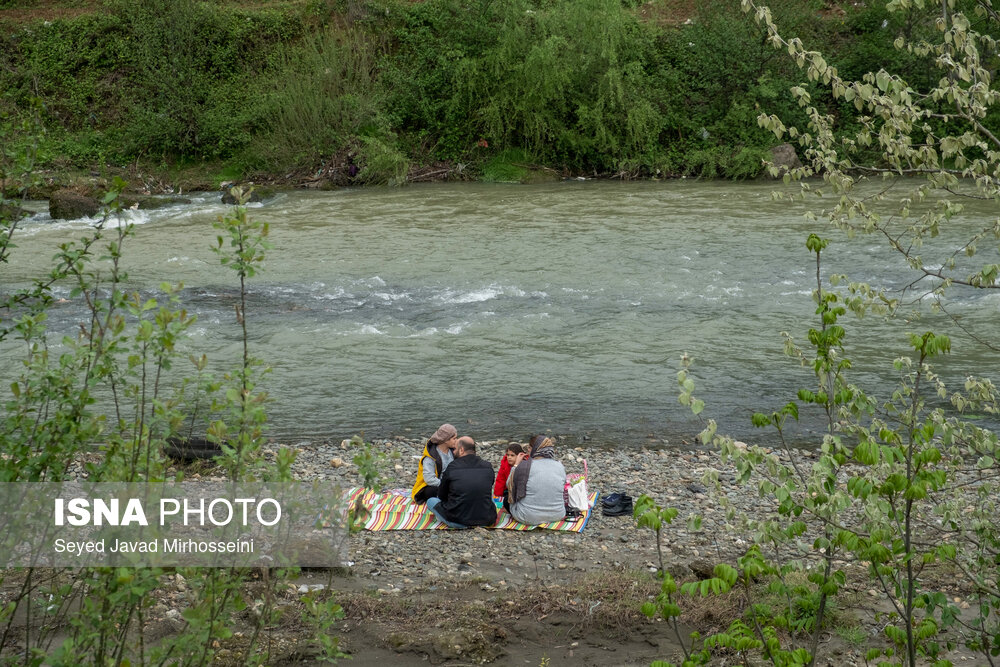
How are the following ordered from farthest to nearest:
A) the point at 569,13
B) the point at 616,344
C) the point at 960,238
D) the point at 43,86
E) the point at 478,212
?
the point at 43,86
the point at 569,13
the point at 478,212
the point at 960,238
the point at 616,344

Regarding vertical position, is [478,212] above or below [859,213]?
below

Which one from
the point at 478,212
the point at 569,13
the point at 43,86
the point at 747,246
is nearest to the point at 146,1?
the point at 43,86

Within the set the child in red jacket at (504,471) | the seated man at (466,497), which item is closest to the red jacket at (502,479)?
the child in red jacket at (504,471)

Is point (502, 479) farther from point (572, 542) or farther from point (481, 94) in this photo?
point (481, 94)

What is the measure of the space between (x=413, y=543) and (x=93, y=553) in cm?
470

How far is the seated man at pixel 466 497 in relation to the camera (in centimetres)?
845

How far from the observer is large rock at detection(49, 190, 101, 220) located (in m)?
24.9

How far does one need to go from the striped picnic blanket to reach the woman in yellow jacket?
129 mm

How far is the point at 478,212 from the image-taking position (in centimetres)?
2542

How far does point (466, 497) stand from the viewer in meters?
8.45

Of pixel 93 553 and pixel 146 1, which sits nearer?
pixel 93 553

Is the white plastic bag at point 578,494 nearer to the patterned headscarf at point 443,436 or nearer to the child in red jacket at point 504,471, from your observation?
the child in red jacket at point 504,471

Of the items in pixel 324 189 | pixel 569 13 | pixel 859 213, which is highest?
pixel 569 13

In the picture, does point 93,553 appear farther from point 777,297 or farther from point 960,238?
point 960,238
